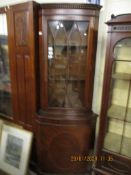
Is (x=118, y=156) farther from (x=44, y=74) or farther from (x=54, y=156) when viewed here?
(x=44, y=74)

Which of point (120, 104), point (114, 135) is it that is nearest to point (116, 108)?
point (120, 104)

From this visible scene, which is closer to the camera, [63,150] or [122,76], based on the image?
[122,76]

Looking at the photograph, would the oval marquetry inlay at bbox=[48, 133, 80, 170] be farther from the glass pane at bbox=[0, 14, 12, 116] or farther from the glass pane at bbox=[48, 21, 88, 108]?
the glass pane at bbox=[0, 14, 12, 116]

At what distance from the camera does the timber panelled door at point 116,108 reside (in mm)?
1437

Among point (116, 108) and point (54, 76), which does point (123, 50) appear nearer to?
point (116, 108)

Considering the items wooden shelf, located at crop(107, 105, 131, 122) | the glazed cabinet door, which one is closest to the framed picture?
the glazed cabinet door

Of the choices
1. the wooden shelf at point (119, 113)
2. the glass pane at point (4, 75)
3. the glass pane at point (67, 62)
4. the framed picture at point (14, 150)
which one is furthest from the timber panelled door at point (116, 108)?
the glass pane at point (4, 75)

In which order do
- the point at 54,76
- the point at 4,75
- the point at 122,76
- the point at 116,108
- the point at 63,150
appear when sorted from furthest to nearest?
the point at 4,75 → the point at 63,150 → the point at 54,76 → the point at 116,108 → the point at 122,76

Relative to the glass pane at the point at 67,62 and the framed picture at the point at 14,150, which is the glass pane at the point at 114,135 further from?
the framed picture at the point at 14,150

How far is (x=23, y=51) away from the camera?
71.0 inches

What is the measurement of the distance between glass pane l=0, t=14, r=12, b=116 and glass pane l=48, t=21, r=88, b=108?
2.06 ft

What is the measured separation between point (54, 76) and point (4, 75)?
2.55 ft

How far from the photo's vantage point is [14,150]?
2068 mm

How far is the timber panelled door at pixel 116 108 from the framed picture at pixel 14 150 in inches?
32.0
